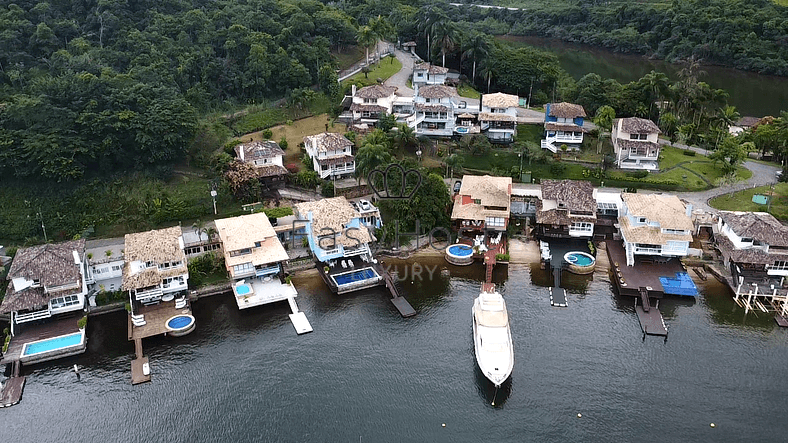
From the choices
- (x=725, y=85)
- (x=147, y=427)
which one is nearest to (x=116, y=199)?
(x=147, y=427)

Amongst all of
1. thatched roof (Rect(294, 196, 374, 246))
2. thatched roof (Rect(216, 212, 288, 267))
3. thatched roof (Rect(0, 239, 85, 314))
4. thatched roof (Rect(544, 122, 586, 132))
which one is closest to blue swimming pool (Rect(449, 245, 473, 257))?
thatched roof (Rect(294, 196, 374, 246))

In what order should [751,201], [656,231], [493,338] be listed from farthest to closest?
1. [751,201]
2. [656,231]
3. [493,338]

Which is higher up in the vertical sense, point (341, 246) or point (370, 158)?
point (370, 158)

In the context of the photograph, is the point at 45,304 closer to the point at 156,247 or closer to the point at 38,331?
the point at 38,331

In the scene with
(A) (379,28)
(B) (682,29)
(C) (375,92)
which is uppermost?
(A) (379,28)

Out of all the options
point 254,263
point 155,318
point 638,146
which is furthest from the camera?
point 638,146

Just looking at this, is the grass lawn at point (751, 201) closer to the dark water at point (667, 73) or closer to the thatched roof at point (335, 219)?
the thatched roof at point (335, 219)

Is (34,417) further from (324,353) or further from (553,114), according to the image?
(553,114)

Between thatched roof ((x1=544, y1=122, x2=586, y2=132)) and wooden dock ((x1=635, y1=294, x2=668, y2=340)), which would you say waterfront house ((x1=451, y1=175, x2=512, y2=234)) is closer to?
wooden dock ((x1=635, y1=294, x2=668, y2=340))

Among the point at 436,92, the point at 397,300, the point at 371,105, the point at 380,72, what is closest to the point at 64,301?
the point at 397,300
